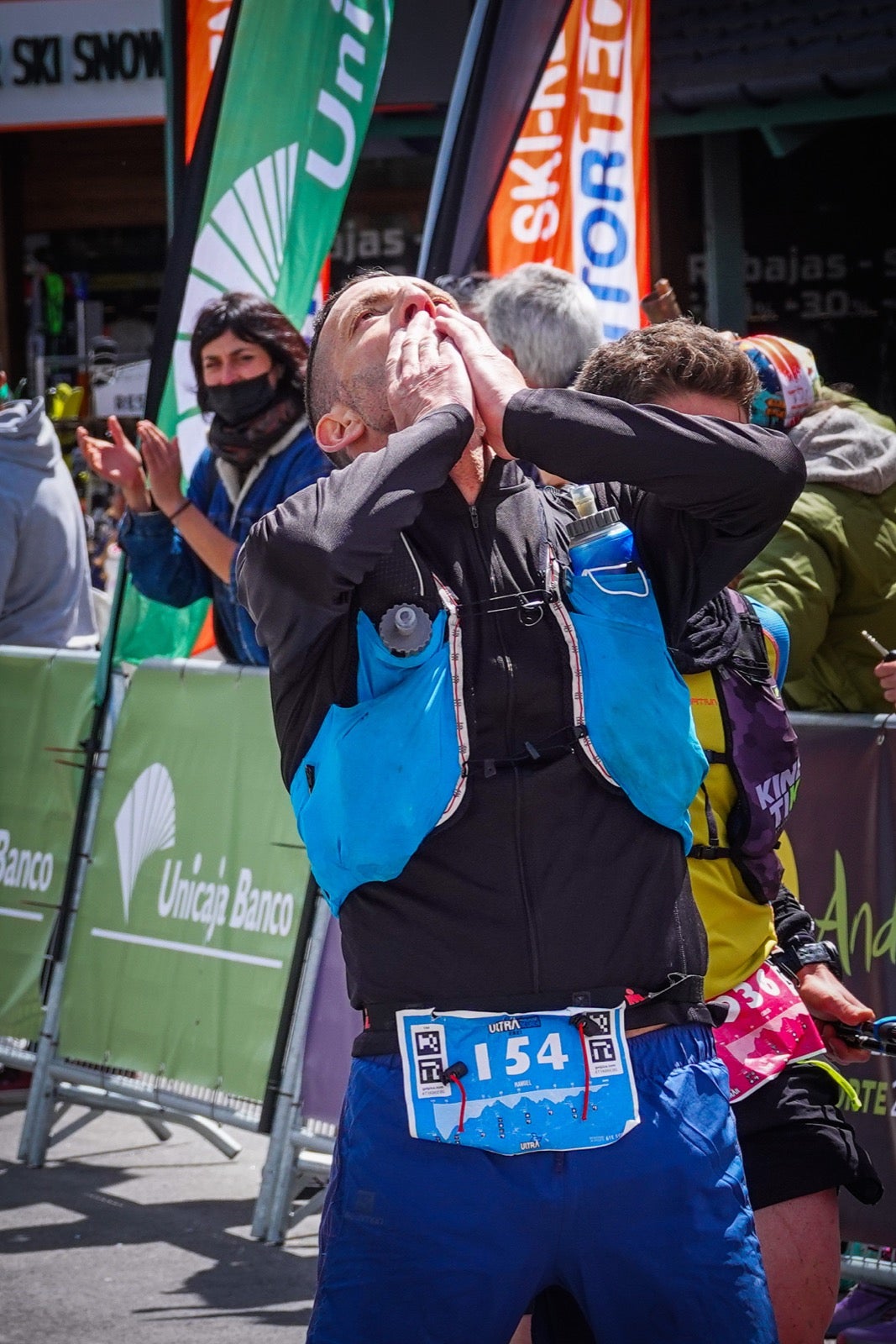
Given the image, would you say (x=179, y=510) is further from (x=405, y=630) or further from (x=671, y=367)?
(x=405, y=630)

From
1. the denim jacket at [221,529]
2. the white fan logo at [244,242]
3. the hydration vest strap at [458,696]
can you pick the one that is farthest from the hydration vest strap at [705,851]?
the white fan logo at [244,242]

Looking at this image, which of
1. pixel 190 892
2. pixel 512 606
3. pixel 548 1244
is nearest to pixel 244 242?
pixel 190 892

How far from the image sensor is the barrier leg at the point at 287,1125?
14.8 feet

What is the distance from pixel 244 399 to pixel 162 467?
316 millimetres

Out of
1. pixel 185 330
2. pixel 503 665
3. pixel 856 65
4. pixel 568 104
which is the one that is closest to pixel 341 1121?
Result: pixel 503 665

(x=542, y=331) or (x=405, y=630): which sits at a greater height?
(x=542, y=331)

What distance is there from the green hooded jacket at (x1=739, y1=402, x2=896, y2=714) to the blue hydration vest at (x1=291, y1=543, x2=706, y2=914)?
144cm

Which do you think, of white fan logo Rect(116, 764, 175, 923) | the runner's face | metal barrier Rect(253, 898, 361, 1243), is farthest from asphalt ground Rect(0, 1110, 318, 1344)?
the runner's face

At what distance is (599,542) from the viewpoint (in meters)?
2.14

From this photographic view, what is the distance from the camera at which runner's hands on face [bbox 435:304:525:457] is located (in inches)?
82.7

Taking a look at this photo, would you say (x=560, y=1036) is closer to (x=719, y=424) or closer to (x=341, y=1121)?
(x=341, y=1121)

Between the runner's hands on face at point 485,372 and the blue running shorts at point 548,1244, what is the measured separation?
2.70 feet

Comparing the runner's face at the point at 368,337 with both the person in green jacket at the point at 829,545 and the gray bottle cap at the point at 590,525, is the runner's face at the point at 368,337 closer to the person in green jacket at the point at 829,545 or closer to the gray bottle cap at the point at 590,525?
the gray bottle cap at the point at 590,525

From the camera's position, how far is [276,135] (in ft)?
19.4
